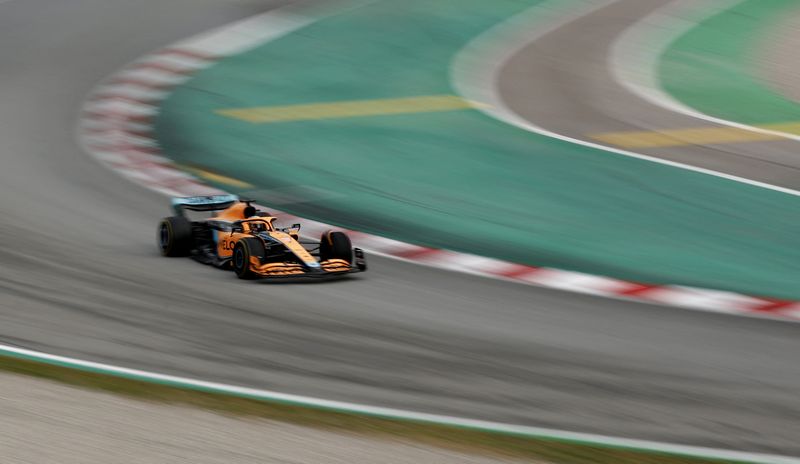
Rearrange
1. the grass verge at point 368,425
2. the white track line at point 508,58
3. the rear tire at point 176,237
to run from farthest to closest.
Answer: the white track line at point 508,58 < the rear tire at point 176,237 < the grass verge at point 368,425

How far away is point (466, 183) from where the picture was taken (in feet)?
42.1

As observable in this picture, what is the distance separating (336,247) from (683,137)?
19.4 feet

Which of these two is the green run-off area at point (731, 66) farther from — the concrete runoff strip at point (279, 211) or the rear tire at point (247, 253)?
the rear tire at point (247, 253)

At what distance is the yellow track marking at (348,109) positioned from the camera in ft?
50.1

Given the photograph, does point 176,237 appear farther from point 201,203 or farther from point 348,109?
point 348,109

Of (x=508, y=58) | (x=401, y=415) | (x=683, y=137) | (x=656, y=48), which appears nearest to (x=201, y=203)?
(x=401, y=415)

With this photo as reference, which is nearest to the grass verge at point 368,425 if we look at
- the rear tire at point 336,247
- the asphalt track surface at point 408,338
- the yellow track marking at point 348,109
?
the asphalt track surface at point 408,338

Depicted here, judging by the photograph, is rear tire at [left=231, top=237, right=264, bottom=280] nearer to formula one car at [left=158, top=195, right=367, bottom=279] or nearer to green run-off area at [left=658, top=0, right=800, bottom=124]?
formula one car at [left=158, top=195, right=367, bottom=279]

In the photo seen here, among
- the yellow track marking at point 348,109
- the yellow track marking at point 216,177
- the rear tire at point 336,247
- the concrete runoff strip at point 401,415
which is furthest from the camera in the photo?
the yellow track marking at point 348,109

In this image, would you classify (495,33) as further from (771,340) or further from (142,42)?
(771,340)

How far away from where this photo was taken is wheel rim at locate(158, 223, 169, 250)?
34.0 feet

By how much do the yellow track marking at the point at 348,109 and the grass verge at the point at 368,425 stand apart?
820 centimetres

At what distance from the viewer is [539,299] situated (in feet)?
30.8

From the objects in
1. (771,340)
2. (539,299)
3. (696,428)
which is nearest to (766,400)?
(696,428)
